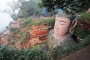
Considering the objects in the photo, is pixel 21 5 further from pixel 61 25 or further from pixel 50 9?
pixel 50 9

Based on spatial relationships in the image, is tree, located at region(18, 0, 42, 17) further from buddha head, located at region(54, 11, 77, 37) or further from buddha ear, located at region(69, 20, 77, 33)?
buddha ear, located at region(69, 20, 77, 33)

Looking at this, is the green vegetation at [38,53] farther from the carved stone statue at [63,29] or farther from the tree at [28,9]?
the tree at [28,9]

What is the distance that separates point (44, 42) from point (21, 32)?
2.00 metres

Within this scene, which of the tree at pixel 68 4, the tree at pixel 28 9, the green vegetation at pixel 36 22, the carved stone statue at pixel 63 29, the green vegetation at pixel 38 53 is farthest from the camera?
the tree at pixel 28 9

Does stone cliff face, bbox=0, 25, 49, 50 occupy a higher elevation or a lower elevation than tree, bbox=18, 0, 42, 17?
lower

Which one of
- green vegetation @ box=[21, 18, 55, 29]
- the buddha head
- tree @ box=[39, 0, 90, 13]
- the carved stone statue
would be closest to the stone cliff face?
green vegetation @ box=[21, 18, 55, 29]

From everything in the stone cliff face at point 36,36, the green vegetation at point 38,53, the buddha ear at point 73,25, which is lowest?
the stone cliff face at point 36,36

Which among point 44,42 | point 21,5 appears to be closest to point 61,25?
point 44,42

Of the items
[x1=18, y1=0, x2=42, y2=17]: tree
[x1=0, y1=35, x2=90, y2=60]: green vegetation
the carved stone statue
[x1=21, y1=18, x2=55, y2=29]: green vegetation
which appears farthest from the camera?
[x1=18, y1=0, x2=42, y2=17]: tree

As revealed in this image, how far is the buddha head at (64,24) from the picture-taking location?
882 cm

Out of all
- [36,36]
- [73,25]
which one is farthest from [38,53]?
[36,36]

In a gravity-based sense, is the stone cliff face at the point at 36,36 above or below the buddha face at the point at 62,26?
below

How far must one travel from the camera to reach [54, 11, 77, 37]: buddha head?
882 cm

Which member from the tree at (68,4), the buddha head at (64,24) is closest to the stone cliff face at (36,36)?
the buddha head at (64,24)
